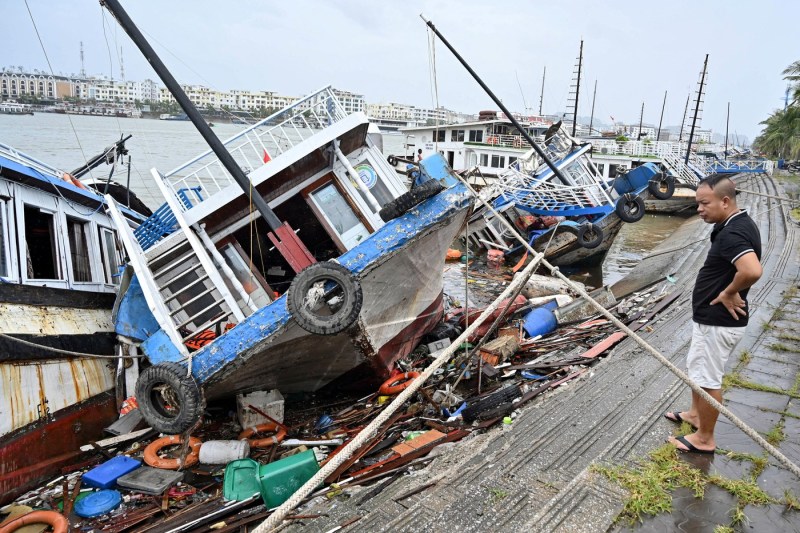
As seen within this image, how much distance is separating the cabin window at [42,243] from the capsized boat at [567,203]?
12921 millimetres

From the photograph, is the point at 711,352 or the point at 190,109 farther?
the point at 190,109

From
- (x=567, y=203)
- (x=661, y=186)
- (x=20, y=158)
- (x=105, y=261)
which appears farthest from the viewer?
(x=661, y=186)

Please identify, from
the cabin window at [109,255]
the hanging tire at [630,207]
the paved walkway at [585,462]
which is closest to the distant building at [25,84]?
the cabin window at [109,255]

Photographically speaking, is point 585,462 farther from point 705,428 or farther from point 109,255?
point 109,255

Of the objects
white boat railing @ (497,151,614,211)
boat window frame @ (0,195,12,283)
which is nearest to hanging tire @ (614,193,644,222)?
white boat railing @ (497,151,614,211)

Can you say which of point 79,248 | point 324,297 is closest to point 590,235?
→ point 324,297

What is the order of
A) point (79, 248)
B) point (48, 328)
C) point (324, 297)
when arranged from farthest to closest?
point (79, 248) < point (48, 328) < point (324, 297)

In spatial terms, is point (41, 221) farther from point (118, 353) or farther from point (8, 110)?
point (8, 110)

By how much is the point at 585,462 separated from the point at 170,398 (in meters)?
4.18

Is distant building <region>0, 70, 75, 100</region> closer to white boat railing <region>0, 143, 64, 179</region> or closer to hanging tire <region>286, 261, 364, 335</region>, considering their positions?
white boat railing <region>0, 143, 64, 179</region>

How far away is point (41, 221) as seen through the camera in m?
7.04

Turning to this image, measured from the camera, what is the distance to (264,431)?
607 centimetres

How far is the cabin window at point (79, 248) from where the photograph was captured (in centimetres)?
727

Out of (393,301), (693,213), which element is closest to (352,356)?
(393,301)
